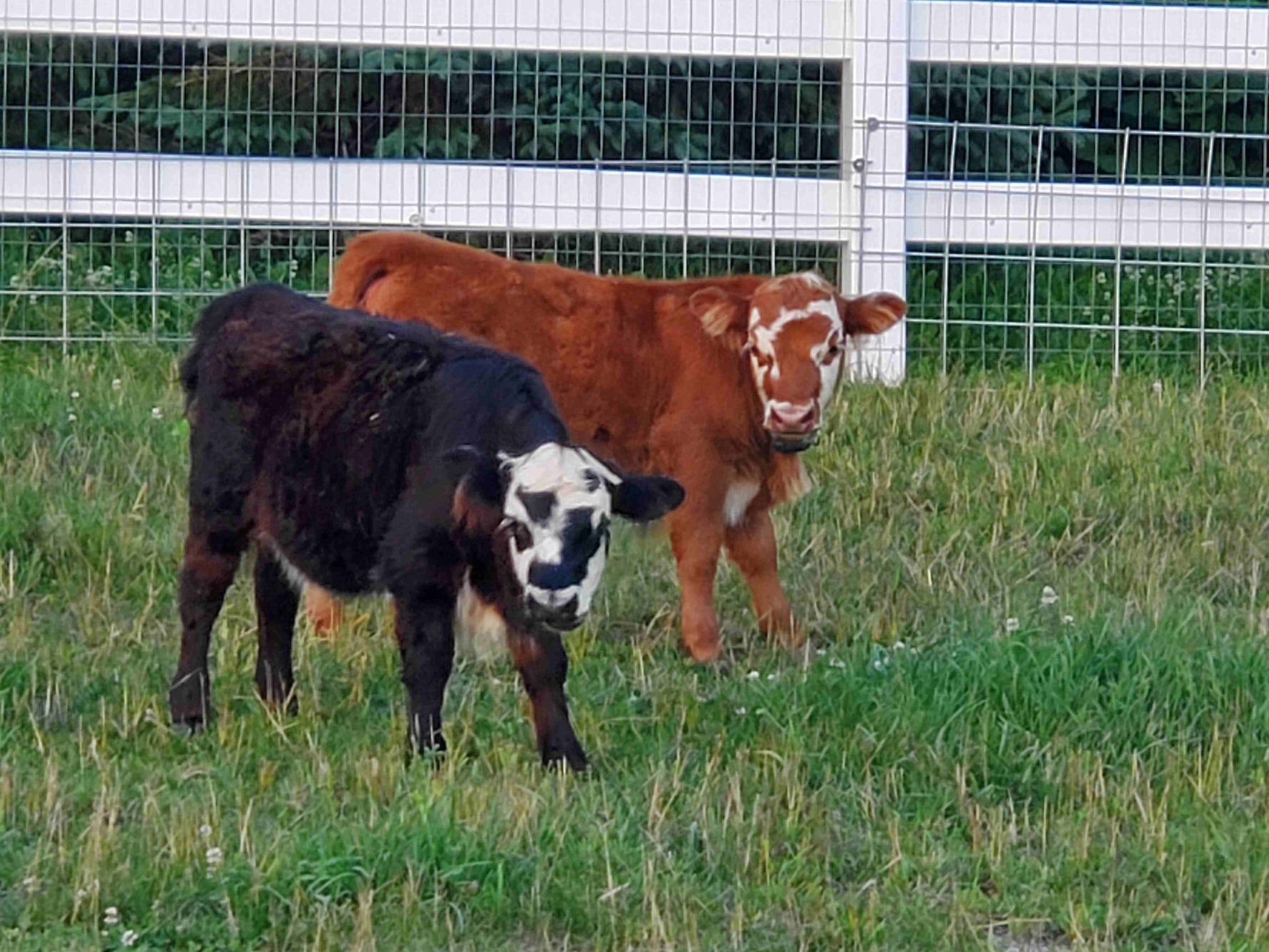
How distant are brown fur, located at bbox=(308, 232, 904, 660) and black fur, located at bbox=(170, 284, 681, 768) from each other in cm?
98

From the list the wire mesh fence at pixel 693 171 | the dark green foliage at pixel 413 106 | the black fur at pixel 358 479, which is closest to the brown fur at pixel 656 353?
the black fur at pixel 358 479

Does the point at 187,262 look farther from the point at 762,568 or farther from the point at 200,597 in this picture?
the point at 200,597

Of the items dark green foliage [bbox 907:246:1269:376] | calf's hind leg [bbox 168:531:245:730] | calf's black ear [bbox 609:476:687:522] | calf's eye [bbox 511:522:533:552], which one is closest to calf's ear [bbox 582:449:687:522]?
calf's black ear [bbox 609:476:687:522]

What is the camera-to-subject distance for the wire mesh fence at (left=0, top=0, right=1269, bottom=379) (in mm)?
10062

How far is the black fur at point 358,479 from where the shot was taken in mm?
5832

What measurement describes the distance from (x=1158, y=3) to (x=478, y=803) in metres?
6.90

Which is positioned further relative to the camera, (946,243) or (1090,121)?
(1090,121)

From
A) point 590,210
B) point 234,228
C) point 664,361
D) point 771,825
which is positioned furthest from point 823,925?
point 234,228

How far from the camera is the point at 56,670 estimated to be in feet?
21.6

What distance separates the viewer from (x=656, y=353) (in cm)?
779

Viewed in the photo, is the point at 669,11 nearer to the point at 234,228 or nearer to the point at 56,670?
the point at 234,228

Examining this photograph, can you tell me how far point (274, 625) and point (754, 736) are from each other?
1416 millimetres

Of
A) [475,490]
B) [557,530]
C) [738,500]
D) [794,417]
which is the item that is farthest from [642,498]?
[738,500]

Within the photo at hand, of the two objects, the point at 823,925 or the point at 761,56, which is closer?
the point at 823,925
